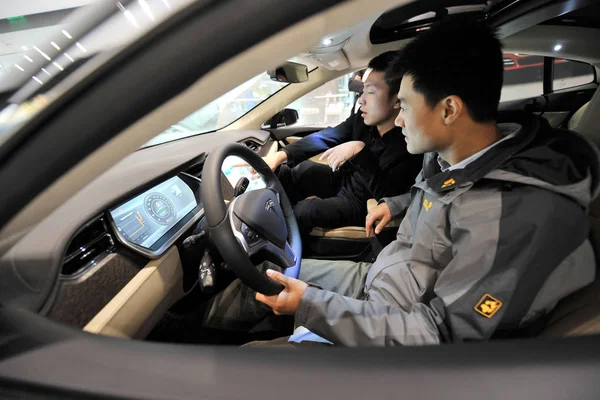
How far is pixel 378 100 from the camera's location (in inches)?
68.1

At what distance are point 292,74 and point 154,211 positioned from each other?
1.31 metres

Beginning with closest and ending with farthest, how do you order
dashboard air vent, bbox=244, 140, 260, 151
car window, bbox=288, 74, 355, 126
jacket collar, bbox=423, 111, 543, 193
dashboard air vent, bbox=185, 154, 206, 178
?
jacket collar, bbox=423, 111, 543, 193 < dashboard air vent, bbox=185, 154, 206, 178 < dashboard air vent, bbox=244, 140, 260, 151 < car window, bbox=288, 74, 355, 126

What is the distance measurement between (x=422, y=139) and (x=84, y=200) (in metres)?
1.02

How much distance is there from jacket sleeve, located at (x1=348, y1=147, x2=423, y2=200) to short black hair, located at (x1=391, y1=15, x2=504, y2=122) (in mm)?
806

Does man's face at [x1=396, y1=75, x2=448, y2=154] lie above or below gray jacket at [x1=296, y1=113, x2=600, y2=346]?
above

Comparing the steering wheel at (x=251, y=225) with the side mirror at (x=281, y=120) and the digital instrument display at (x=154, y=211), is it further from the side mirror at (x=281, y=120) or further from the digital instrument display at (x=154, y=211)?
the side mirror at (x=281, y=120)

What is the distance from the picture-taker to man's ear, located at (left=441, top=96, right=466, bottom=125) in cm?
87

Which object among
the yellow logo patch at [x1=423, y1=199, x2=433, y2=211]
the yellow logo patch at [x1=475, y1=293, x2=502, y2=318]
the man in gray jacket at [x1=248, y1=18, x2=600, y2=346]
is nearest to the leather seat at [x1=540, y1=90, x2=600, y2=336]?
the man in gray jacket at [x1=248, y1=18, x2=600, y2=346]

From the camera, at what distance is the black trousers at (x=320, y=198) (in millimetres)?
1701

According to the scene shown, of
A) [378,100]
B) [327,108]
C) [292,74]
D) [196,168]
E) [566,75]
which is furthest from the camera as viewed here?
[327,108]

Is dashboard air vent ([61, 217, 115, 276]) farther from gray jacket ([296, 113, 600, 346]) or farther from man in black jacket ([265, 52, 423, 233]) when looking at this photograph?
man in black jacket ([265, 52, 423, 233])

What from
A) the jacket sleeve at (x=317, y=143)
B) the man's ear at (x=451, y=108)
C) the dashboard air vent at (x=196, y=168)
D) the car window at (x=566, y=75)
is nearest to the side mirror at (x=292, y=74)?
the jacket sleeve at (x=317, y=143)

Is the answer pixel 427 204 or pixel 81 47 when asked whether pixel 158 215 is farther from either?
pixel 427 204

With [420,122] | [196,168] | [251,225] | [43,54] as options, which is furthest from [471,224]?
[196,168]
